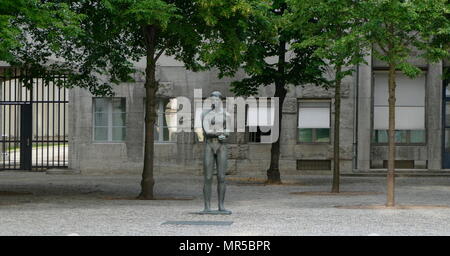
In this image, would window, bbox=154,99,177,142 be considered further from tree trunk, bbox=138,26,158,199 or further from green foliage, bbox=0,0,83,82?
green foliage, bbox=0,0,83,82

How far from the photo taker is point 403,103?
36.3 meters

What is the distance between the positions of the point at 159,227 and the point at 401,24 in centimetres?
797

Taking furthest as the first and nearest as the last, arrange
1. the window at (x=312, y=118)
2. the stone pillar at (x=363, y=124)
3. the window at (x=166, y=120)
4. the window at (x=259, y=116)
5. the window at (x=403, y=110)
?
the window at (x=403, y=110), the window at (x=166, y=120), the window at (x=312, y=118), the stone pillar at (x=363, y=124), the window at (x=259, y=116)

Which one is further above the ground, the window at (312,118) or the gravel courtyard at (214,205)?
the window at (312,118)

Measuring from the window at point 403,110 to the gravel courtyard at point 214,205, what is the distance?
159 inches

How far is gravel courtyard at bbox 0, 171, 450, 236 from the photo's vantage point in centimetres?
1427

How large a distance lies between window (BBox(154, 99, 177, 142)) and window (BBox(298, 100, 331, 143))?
16.8 feet

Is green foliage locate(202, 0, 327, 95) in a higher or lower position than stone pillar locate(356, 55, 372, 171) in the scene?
higher

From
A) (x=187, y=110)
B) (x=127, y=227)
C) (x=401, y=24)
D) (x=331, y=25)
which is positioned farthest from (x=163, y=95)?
(x=127, y=227)

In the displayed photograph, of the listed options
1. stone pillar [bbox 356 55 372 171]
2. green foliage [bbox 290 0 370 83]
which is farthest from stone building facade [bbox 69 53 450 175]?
green foliage [bbox 290 0 370 83]

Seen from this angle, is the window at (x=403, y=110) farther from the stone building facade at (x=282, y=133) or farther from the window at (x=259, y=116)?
the window at (x=259, y=116)

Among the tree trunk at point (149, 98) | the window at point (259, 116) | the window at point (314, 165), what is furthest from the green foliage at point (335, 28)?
the window at point (314, 165)

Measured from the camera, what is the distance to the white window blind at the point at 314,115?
35469 millimetres

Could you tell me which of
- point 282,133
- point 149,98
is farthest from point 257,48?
point 282,133
